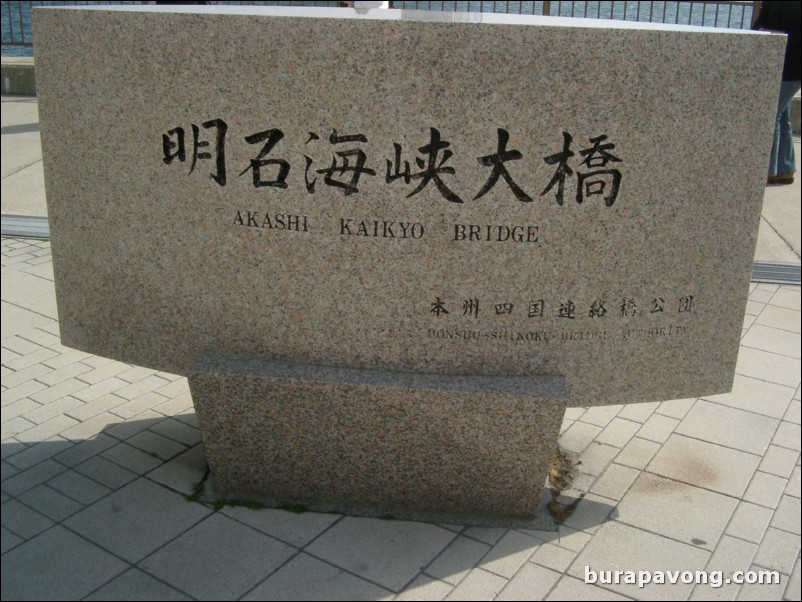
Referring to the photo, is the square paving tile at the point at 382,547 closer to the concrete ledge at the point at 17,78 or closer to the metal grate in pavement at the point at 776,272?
the metal grate in pavement at the point at 776,272

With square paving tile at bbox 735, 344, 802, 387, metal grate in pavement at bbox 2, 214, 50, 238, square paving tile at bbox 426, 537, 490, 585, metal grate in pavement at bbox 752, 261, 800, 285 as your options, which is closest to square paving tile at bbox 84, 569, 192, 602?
square paving tile at bbox 426, 537, 490, 585

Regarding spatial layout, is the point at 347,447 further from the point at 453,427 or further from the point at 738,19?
the point at 738,19

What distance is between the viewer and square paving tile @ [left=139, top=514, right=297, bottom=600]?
3.09 metres

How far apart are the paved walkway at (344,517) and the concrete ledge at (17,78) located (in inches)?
303

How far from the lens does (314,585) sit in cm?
310

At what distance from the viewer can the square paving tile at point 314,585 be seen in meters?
3.04

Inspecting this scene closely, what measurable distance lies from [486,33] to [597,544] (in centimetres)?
202

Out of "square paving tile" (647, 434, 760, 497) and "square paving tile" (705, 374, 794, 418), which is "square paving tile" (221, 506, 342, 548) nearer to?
"square paving tile" (647, 434, 760, 497)

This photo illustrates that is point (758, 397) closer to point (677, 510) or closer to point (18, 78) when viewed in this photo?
point (677, 510)

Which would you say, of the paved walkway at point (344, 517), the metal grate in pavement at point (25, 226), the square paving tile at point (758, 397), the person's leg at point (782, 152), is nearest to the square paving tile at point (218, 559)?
the paved walkway at point (344, 517)

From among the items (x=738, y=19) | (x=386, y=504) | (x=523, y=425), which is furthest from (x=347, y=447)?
(x=738, y=19)

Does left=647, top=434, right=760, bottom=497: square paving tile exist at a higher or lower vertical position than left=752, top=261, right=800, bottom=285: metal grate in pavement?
lower

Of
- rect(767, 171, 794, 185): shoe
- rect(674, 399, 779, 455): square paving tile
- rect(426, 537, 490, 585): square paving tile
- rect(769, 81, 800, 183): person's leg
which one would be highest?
rect(769, 81, 800, 183): person's leg

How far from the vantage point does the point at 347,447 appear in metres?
3.49
